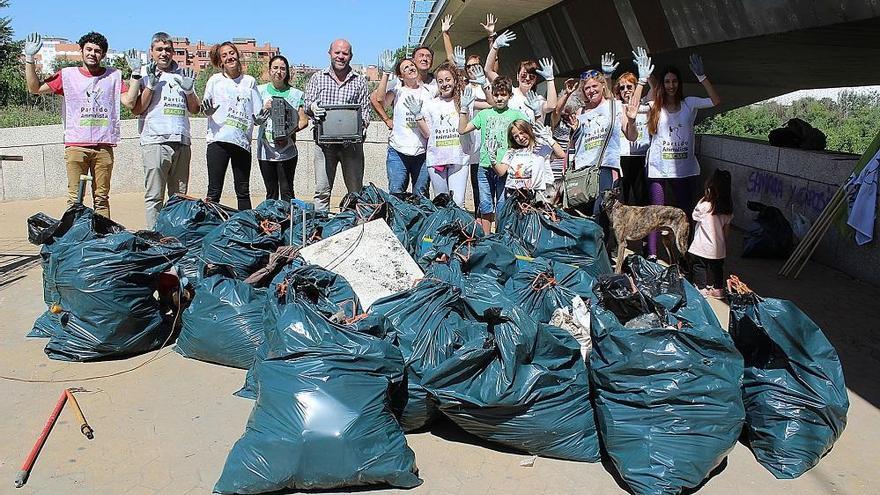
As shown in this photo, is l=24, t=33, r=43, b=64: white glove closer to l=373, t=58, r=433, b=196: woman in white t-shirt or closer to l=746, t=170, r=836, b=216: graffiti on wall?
l=373, t=58, r=433, b=196: woman in white t-shirt

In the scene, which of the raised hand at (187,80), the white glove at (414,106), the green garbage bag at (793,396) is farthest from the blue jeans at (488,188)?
the green garbage bag at (793,396)

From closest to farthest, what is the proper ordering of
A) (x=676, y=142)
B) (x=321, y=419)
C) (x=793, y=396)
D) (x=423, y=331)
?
1. (x=321, y=419)
2. (x=793, y=396)
3. (x=423, y=331)
4. (x=676, y=142)

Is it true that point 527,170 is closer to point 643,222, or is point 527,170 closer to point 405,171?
point 643,222

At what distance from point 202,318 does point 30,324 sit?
1.56m

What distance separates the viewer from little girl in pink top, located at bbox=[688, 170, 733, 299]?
17.9 ft

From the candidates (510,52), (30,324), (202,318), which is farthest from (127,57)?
(510,52)

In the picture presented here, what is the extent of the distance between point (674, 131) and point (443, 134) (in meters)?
1.84

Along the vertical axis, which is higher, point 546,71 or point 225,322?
point 546,71

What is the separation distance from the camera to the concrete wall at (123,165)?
30.6 feet

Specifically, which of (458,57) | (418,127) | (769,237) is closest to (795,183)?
(769,237)

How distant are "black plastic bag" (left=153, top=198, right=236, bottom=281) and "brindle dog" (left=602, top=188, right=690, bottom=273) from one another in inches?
117

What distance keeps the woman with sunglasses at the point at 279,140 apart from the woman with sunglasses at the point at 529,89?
179 cm

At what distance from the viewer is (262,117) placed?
624 cm

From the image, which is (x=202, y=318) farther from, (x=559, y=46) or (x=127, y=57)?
(x=559, y=46)
